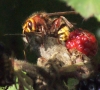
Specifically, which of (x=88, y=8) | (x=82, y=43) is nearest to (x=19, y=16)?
(x=82, y=43)

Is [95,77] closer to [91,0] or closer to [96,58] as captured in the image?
[96,58]

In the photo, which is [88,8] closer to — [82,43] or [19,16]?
[82,43]

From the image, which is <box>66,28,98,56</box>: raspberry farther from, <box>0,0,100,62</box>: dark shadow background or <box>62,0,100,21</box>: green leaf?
<box>62,0,100,21</box>: green leaf

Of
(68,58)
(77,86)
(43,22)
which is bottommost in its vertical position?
(77,86)

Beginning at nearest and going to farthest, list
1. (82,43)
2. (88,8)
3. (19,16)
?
(88,8)
(82,43)
(19,16)

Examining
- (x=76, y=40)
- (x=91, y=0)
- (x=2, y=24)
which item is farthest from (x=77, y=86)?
(x=2, y=24)

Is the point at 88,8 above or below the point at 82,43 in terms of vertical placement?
above
